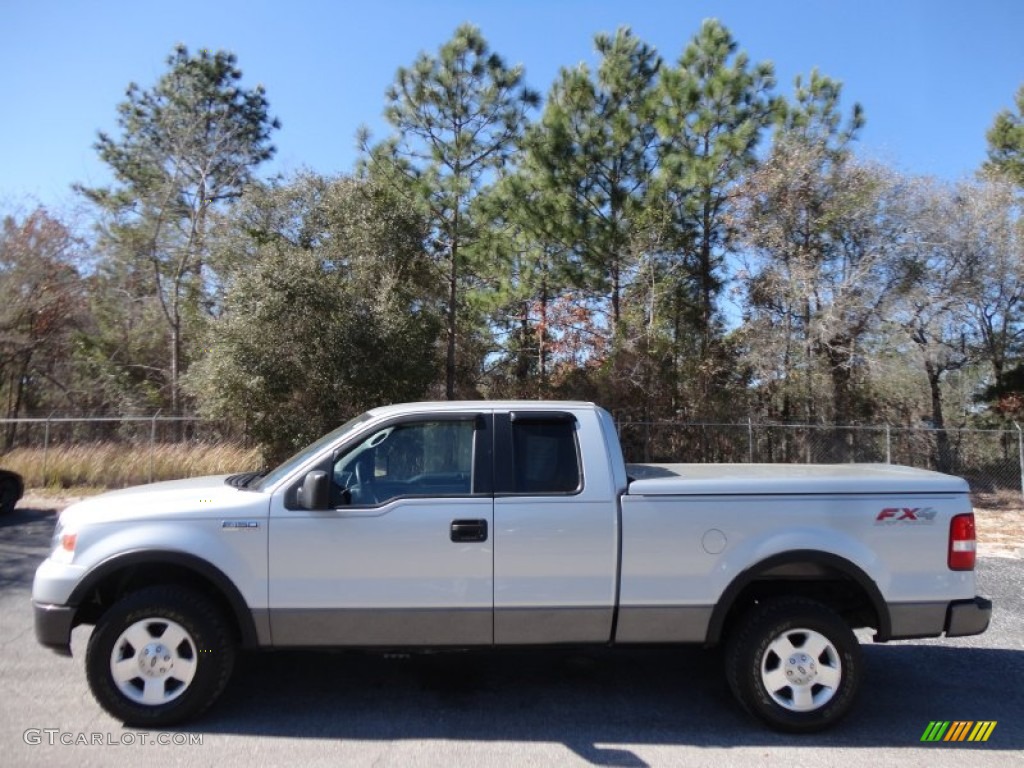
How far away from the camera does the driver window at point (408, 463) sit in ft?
15.0

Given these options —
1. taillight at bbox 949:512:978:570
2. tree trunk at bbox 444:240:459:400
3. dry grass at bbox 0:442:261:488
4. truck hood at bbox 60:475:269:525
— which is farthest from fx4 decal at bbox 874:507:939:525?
tree trunk at bbox 444:240:459:400

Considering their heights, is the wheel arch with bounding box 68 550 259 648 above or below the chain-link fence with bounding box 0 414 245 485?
below

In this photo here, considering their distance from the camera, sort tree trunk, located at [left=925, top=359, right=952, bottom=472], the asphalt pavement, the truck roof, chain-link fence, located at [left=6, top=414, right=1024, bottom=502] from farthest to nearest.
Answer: tree trunk, located at [left=925, top=359, right=952, bottom=472], chain-link fence, located at [left=6, top=414, right=1024, bottom=502], the truck roof, the asphalt pavement

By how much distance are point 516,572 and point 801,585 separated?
1.79 m

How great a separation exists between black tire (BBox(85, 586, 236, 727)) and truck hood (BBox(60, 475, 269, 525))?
1.54 ft

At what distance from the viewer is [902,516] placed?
4.39m

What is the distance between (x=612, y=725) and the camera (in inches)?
174

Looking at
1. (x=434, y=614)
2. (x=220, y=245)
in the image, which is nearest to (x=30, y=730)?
(x=434, y=614)

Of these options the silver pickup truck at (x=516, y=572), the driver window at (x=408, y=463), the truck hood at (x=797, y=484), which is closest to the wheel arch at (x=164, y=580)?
the silver pickup truck at (x=516, y=572)

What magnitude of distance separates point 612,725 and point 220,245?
1740cm

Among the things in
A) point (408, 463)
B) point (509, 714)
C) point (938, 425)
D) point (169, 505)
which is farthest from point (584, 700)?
point (938, 425)

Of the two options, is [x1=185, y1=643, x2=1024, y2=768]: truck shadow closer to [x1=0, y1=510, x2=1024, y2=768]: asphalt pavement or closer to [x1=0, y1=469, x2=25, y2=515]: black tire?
[x1=0, y1=510, x2=1024, y2=768]: asphalt pavement

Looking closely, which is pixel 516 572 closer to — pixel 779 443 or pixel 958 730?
pixel 958 730

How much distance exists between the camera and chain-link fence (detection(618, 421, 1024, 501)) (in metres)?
16.4
